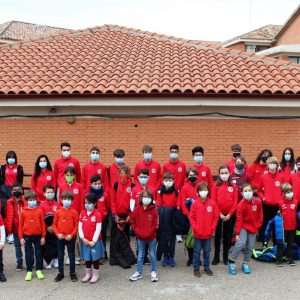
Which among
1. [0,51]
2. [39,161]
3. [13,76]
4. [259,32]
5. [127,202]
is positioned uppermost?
[259,32]

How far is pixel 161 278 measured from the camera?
570cm

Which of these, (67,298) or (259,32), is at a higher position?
(259,32)

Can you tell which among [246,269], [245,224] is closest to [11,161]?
[245,224]

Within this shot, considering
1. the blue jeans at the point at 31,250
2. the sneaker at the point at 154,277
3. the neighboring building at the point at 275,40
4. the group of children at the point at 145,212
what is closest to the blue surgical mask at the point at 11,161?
the group of children at the point at 145,212

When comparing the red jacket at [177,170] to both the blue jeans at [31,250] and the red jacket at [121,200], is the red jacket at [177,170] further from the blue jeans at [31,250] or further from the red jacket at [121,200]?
the blue jeans at [31,250]

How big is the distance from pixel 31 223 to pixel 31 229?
85 mm

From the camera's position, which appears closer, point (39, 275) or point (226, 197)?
point (39, 275)

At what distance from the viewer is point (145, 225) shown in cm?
564

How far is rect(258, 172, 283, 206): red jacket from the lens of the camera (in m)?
6.70

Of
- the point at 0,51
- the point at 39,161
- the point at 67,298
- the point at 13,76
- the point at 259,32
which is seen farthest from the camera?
the point at 259,32

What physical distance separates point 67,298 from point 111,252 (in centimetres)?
137

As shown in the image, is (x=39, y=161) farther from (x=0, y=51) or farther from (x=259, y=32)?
(x=259, y=32)

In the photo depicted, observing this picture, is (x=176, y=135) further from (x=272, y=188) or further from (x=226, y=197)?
(x=226, y=197)

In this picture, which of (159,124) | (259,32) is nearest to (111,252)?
(159,124)
